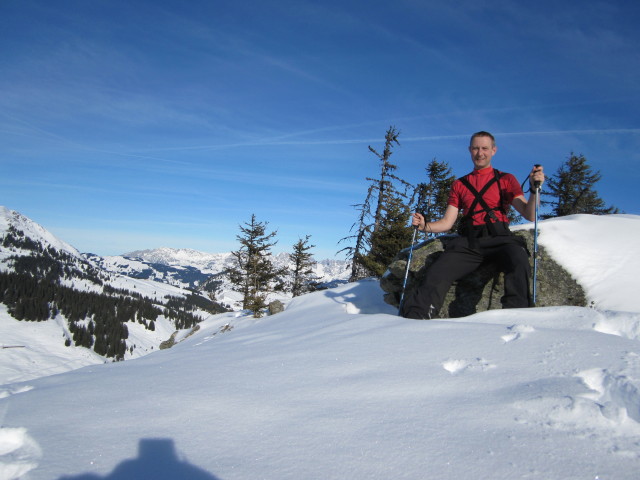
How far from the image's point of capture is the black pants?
4.17m

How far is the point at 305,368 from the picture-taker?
9.11 feet

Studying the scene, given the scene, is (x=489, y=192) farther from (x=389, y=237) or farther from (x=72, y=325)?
(x=72, y=325)

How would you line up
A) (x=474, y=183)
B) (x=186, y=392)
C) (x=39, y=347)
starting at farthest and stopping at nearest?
(x=39, y=347), (x=474, y=183), (x=186, y=392)

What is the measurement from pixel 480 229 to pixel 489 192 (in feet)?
1.93

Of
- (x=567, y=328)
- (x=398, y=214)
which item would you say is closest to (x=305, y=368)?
(x=567, y=328)

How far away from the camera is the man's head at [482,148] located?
15.5 feet

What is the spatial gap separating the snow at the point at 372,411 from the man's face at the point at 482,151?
2377 mm

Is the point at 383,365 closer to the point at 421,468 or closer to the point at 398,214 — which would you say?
the point at 421,468

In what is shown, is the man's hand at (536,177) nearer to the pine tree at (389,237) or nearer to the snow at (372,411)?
the snow at (372,411)

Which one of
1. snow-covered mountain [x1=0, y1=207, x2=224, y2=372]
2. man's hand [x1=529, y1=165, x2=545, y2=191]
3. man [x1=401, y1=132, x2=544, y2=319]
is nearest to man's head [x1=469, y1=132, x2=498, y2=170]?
man [x1=401, y1=132, x2=544, y2=319]

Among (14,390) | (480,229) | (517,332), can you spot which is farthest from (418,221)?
(14,390)

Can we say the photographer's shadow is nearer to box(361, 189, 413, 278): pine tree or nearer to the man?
the man

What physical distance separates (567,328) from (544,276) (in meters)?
2.21

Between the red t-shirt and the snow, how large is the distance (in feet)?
5.61
